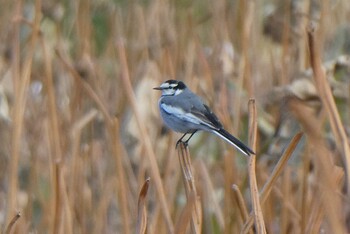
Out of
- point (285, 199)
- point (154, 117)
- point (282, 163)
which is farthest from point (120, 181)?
point (154, 117)

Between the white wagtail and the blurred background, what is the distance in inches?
2.2

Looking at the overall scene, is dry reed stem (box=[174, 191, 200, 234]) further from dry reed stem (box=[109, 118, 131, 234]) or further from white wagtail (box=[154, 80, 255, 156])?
white wagtail (box=[154, 80, 255, 156])

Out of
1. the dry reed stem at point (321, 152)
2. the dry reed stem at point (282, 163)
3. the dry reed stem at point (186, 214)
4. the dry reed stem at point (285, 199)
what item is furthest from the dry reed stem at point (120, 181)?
the dry reed stem at point (321, 152)

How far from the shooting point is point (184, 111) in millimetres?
2211

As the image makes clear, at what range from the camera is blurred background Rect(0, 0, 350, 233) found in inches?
76.5

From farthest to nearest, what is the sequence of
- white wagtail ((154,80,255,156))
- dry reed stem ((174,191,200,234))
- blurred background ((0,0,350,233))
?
white wagtail ((154,80,255,156)), blurred background ((0,0,350,233)), dry reed stem ((174,191,200,234))

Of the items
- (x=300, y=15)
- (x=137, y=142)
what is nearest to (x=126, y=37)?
(x=300, y=15)

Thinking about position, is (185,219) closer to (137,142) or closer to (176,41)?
(137,142)

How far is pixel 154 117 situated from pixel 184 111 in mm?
507

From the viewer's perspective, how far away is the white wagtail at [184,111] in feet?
6.86

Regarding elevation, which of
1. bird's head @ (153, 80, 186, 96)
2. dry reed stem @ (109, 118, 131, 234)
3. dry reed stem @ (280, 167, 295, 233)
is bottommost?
dry reed stem @ (280, 167, 295, 233)

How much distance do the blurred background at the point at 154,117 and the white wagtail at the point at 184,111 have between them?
0.06 meters

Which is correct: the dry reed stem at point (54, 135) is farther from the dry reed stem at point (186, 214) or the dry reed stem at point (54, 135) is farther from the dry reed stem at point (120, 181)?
the dry reed stem at point (186, 214)

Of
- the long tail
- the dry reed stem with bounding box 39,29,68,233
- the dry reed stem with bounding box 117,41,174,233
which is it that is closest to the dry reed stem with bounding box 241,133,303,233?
the long tail
